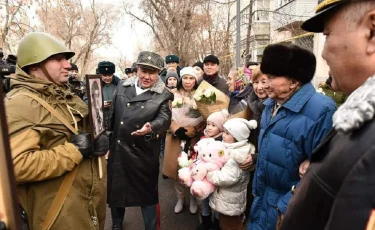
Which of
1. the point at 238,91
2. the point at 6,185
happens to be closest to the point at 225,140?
the point at 238,91

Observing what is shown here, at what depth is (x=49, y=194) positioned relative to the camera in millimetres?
1930

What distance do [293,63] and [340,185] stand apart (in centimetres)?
155

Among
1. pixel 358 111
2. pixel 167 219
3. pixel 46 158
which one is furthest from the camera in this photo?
pixel 167 219

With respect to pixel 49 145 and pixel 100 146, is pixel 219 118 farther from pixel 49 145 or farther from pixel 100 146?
pixel 49 145

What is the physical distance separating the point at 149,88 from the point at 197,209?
7.01 ft

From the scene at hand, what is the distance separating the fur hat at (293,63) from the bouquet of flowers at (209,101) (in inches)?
59.7

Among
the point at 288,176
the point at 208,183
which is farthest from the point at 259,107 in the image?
the point at 288,176

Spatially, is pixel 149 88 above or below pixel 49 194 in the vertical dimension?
above

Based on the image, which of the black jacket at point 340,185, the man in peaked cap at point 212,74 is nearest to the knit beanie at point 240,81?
the man in peaked cap at point 212,74

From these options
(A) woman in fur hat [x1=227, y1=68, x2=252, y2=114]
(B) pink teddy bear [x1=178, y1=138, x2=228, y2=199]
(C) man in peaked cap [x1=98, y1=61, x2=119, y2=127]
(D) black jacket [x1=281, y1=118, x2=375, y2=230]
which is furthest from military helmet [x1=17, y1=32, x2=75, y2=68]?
(C) man in peaked cap [x1=98, y1=61, x2=119, y2=127]

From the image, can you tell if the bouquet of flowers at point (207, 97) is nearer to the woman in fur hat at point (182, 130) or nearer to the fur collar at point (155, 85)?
the woman in fur hat at point (182, 130)

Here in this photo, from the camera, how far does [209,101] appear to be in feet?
12.0

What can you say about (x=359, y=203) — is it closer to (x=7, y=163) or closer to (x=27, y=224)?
(x=7, y=163)

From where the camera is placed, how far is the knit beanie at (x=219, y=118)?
3412mm
